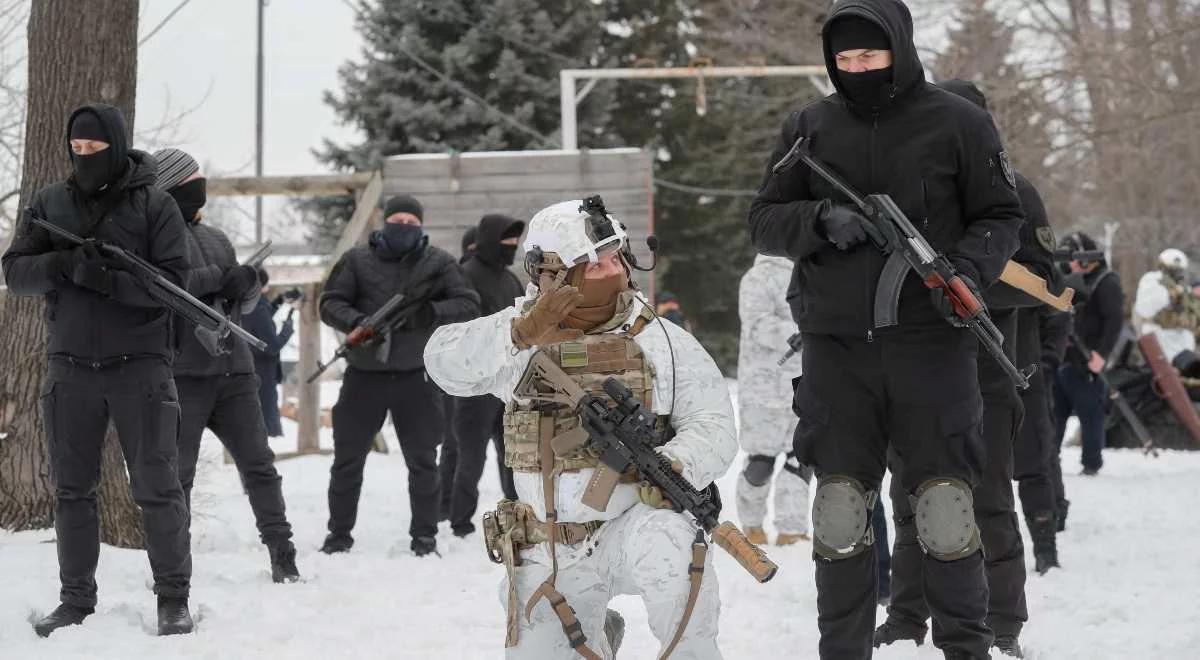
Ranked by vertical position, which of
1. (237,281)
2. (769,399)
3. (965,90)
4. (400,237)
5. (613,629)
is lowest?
(613,629)

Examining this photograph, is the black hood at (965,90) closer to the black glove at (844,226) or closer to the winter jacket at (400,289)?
the black glove at (844,226)

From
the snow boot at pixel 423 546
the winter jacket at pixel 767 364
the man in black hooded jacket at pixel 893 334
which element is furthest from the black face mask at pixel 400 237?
the man in black hooded jacket at pixel 893 334

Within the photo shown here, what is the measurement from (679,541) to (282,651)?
2.22m

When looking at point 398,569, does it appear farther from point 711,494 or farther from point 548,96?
point 548,96

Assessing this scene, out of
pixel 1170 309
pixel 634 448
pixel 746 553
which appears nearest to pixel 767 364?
pixel 634 448

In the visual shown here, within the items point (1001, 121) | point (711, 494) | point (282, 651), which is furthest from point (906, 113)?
point (1001, 121)

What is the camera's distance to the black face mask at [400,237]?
8.29 metres

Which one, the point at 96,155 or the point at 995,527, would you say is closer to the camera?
the point at 995,527

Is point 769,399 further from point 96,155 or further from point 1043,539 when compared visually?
point 96,155

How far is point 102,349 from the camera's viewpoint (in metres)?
5.52

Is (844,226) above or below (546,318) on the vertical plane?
above

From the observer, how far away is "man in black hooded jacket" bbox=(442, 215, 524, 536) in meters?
9.04

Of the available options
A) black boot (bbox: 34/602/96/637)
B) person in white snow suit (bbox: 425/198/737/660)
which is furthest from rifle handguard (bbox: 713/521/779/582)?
black boot (bbox: 34/602/96/637)

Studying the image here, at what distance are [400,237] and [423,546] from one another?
5.83 feet
